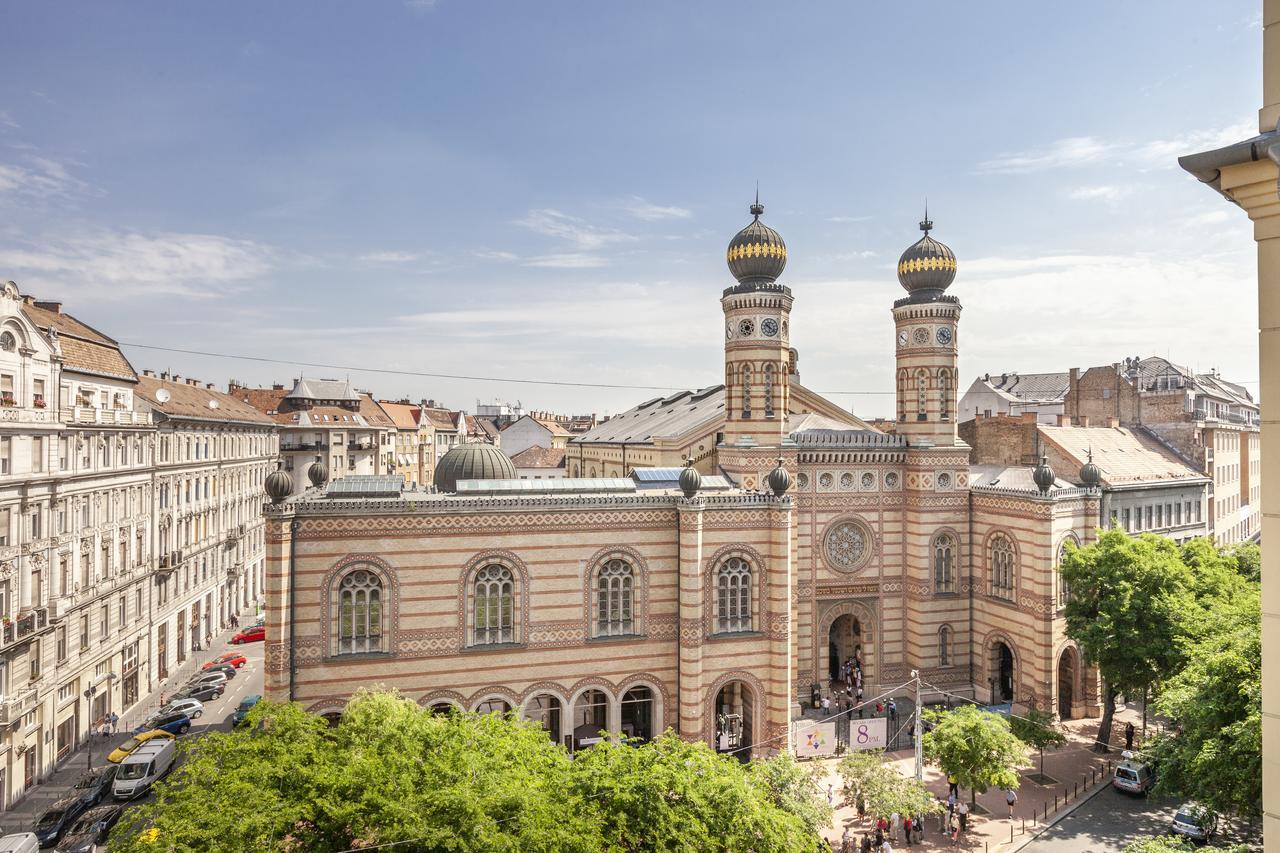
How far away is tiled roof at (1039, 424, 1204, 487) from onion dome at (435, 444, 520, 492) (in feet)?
94.3

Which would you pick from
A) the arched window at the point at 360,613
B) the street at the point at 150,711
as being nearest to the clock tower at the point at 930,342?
the arched window at the point at 360,613

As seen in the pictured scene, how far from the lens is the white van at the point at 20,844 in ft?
71.8

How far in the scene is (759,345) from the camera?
33.0 m

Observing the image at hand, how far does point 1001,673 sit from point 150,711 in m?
41.0

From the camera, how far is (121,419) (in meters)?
37.2

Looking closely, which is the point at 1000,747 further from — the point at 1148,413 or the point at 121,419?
the point at 121,419

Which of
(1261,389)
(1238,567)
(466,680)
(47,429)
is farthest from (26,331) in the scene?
(1238,567)

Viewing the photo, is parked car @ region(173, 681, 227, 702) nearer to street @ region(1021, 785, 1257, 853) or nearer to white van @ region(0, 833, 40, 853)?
white van @ region(0, 833, 40, 853)

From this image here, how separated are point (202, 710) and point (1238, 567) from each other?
45.9m

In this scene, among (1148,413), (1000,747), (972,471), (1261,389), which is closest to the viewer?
(1261,389)

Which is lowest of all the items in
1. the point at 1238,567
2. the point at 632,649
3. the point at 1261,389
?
the point at 632,649

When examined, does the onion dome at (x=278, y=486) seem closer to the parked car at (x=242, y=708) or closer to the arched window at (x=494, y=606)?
the arched window at (x=494, y=606)

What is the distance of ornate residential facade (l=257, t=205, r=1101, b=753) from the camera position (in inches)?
1021

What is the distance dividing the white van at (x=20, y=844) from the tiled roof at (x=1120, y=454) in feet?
145
